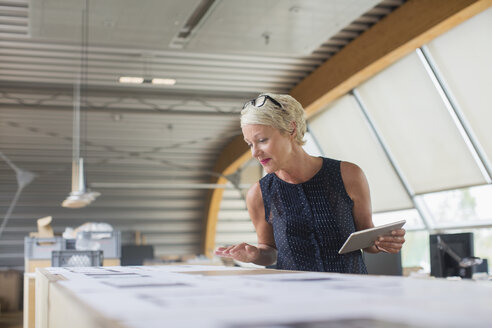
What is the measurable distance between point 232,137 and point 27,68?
5035mm

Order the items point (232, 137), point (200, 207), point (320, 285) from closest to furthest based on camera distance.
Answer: point (320, 285) → point (232, 137) → point (200, 207)

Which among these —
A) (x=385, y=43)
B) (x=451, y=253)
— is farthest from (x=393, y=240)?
(x=385, y=43)

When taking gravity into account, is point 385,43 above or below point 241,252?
above

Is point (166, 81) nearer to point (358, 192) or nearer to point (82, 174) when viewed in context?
point (82, 174)

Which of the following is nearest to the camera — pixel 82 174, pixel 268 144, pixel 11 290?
pixel 268 144

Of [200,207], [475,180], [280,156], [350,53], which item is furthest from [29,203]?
[280,156]

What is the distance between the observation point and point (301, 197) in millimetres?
2062

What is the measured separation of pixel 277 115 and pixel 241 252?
459 mm

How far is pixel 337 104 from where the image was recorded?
1144 centimetres

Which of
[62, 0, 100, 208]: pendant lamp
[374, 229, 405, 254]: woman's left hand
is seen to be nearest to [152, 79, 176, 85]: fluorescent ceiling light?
[62, 0, 100, 208]: pendant lamp

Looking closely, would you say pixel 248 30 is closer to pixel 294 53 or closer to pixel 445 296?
pixel 294 53

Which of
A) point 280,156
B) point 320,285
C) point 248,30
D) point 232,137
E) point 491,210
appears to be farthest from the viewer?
point 232,137

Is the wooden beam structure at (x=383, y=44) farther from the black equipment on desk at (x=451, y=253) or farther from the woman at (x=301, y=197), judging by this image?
the woman at (x=301, y=197)

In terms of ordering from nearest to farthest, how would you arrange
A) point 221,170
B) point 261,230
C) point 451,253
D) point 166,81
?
point 261,230 < point 451,253 < point 166,81 < point 221,170
